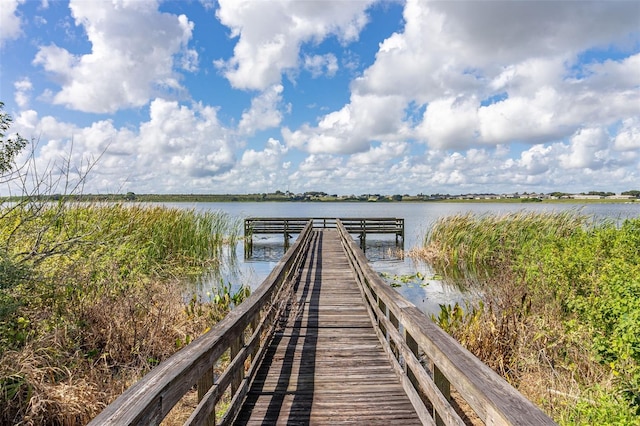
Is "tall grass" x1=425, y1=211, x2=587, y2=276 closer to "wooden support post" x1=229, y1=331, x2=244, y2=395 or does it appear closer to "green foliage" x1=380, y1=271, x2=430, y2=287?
"green foliage" x1=380, y1=271, x2=430, y2=287

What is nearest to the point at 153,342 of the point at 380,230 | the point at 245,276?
the point at 245,276

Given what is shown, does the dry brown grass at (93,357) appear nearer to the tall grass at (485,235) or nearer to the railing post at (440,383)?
the railing post at (440,383)

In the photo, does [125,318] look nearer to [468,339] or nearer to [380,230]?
[468,339]

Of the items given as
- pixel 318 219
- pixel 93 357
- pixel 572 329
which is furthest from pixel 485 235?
pixel 93 357

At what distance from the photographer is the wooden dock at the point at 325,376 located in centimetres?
177

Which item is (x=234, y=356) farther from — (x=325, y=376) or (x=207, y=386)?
(x=325, y=376)

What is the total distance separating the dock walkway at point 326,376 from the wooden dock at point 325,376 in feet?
0.04

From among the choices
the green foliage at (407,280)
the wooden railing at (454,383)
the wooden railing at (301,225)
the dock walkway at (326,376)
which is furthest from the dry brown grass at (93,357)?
the wooden railing at (301,225)

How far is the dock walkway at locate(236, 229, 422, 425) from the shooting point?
3.29m

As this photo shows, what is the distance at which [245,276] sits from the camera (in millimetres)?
14672

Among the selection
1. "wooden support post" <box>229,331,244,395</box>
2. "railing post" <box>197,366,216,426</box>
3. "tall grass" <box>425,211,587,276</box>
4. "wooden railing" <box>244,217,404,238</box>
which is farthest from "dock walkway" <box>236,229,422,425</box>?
"wooden railing" <box>244,217,404,238</box>

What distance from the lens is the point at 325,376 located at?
13.4 ft

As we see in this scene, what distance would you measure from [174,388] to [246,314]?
4.79ft

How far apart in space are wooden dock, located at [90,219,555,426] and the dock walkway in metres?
0.01
